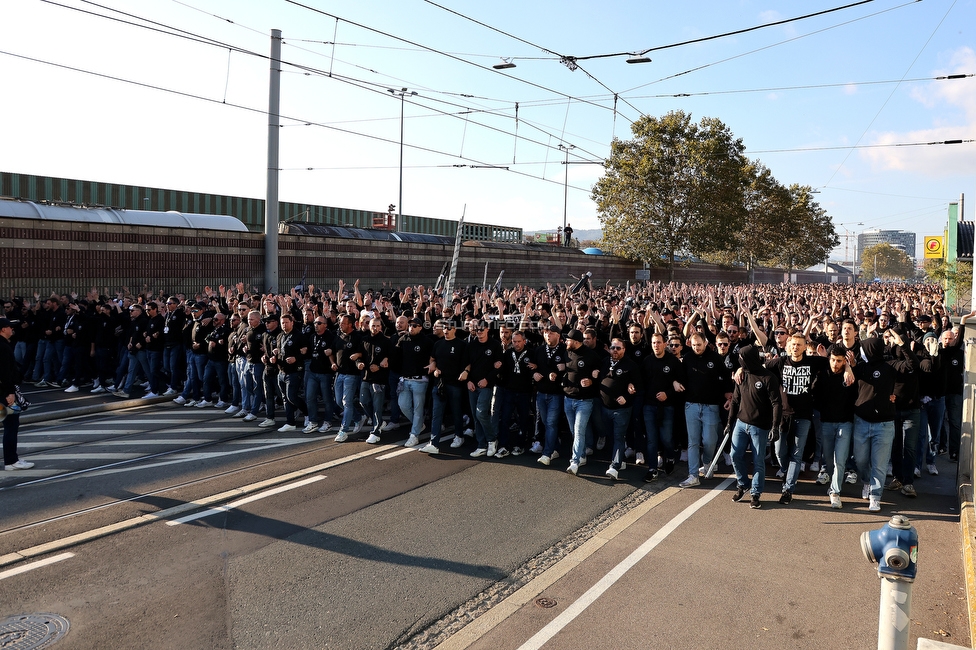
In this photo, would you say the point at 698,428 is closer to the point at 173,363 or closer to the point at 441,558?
the point at 441,558

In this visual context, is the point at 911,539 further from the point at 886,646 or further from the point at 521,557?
the point at 521,557

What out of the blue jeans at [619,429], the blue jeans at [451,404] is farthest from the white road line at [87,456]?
the blue jeans at [619,429]

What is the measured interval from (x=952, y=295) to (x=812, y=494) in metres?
27.9

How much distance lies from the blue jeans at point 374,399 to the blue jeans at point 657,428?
3751 mm

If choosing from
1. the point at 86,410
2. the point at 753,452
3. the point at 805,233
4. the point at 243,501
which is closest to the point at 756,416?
the point at 753,452

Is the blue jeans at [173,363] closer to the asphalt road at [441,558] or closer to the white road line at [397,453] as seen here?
the asphalt road at [441,558]

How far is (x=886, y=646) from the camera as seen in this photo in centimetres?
372

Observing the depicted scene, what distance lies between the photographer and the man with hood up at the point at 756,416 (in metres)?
7.20

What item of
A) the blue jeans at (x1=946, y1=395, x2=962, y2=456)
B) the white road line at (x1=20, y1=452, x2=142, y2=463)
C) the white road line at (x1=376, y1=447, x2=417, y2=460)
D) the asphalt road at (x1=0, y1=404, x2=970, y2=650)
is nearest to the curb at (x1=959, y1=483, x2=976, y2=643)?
the asphalt road at (x1=0, y1=404, x2=970, y2=650)

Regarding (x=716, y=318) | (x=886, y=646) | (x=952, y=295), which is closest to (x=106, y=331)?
(x=716, y=318)

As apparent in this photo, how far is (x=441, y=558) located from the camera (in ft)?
19.2

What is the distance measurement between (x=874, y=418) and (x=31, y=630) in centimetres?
752

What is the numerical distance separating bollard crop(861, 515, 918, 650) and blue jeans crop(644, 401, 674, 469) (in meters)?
4.49

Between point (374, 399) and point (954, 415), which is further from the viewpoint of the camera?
point (374, 399)
